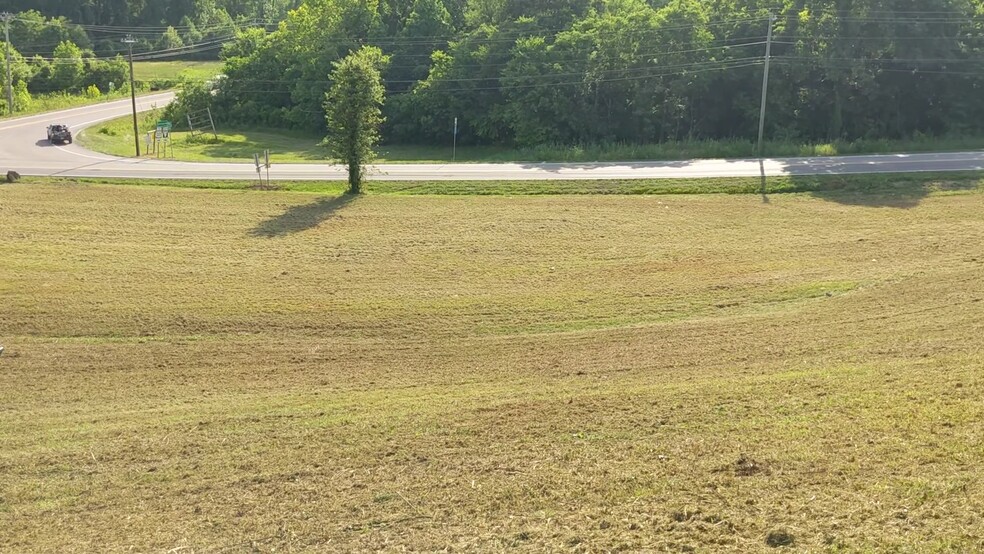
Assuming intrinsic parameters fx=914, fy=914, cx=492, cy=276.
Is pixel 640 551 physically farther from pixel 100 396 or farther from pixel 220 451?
pixel 100 396

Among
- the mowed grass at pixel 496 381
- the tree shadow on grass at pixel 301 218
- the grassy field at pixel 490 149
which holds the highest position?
the grassy field at pixel 490 149

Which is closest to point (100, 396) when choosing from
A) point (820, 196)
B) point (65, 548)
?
point (65, 548)

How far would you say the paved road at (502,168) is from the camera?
138ft

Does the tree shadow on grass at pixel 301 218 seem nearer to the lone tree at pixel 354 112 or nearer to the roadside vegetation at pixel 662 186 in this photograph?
the lone tree at pixel 354 112

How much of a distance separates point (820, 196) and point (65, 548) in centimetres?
3291

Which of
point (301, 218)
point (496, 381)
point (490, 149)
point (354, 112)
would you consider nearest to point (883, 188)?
point (354, 112)

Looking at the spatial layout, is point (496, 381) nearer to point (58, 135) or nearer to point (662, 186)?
point (662, 186)

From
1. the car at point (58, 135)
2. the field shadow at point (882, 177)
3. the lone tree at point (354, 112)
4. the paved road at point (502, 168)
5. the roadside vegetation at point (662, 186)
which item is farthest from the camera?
the car at point (58, 135)

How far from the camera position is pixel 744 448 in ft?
43.4

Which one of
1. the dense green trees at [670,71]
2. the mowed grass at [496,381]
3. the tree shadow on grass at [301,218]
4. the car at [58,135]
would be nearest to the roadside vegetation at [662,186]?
the tree shadow on grass at [301,218]

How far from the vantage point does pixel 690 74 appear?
53500mm

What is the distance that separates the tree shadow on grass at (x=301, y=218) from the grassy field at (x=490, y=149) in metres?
12.5

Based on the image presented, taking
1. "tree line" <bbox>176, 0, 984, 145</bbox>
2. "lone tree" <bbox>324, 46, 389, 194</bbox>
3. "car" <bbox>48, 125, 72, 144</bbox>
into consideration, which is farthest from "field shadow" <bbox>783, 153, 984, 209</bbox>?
"car" <bbox>48, 125, 72, 144</bbox>

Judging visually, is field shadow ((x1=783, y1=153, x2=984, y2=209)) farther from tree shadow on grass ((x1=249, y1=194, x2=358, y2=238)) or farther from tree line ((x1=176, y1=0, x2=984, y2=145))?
tree shadow on grass ((x1=249, y1=194, x2=358, y2=238))
